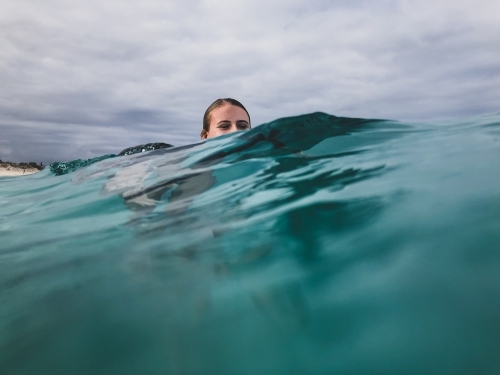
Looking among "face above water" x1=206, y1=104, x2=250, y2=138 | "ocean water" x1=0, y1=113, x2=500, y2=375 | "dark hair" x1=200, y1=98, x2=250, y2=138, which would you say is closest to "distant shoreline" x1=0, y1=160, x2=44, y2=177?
"dark hair" x1=200, y1=98, x2=250, y2=138

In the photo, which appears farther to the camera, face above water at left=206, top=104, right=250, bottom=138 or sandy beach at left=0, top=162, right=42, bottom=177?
sandy beach at left=0, top=162, right=42, bottom=177

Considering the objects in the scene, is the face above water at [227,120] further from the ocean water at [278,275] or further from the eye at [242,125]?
the ocean water at [278,275]

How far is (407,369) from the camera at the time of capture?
3.82ft

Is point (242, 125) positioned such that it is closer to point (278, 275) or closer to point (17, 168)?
point (278, 275)

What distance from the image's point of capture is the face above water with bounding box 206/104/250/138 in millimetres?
6469

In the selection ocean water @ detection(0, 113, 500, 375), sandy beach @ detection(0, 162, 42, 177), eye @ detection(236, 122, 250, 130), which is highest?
sandy beach @ detection(0, 162, 42, 177)

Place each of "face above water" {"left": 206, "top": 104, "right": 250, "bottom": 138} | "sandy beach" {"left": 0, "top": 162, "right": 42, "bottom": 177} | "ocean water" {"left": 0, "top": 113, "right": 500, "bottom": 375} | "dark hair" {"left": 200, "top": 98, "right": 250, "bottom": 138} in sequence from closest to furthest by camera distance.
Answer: "ocean water" {"left": 0, "top": 113, "right": 500, "bottom": 375}
"face above water" {"left": 206, "top": 104, "right": 250, "bottom": 138}
"dark hair" {"left": 200, "top": 98, "right": 250, "bottom": 138}
"sandy beach" {"left": 0, "top": 162, "right": 42, "bottom": 177}

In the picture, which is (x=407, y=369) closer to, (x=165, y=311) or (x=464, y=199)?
(x=165, y=311)

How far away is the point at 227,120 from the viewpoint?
6.46 m

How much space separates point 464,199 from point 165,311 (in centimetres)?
204

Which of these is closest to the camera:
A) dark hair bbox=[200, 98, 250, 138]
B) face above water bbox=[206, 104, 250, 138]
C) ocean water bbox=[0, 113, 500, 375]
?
ocean water bbox=[0, 113, 500, 375]

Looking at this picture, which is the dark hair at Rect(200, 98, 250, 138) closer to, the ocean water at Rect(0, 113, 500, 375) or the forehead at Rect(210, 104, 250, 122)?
the forehead at Rect(210, 104, 250, 122)

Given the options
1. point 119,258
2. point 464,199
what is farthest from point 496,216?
point 119,258

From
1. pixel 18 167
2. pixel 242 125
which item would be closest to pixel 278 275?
pixel 242 125
